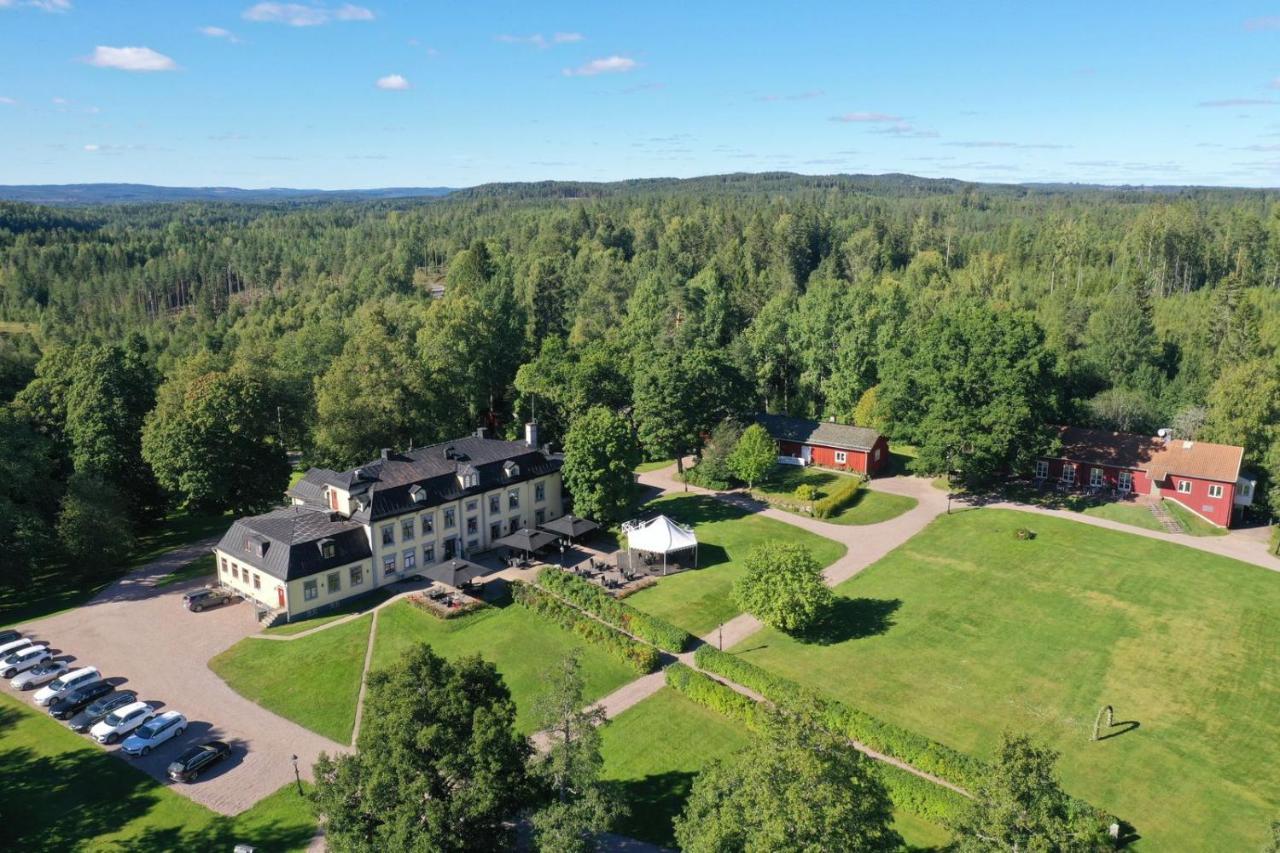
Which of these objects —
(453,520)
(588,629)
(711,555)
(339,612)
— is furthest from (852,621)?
(339,612)

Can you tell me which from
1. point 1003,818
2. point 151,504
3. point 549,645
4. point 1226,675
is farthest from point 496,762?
point 151,504

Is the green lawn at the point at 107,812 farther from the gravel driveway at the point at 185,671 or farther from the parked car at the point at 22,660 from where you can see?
the parked car at the point at 22,660

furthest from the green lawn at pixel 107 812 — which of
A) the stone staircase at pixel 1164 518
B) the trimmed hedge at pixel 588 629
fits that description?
the stone staircase at pixel 1164 518

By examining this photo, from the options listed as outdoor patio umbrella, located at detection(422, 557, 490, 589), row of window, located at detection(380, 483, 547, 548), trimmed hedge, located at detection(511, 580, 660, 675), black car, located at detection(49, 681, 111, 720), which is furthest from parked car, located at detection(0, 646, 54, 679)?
trimmed hedge, located at detection(511, 580, 660, 675)

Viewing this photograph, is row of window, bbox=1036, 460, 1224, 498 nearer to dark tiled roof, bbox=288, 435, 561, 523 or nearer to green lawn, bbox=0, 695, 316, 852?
dark tiled roof, bbox=288, 435, 561, 523

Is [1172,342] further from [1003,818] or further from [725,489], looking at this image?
[1003,818]

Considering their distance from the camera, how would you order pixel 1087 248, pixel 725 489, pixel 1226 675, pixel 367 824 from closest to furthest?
1. pixel 367 824
2. pixel 1226 675
3. pixel 725 489
4. pixel 1087 248
